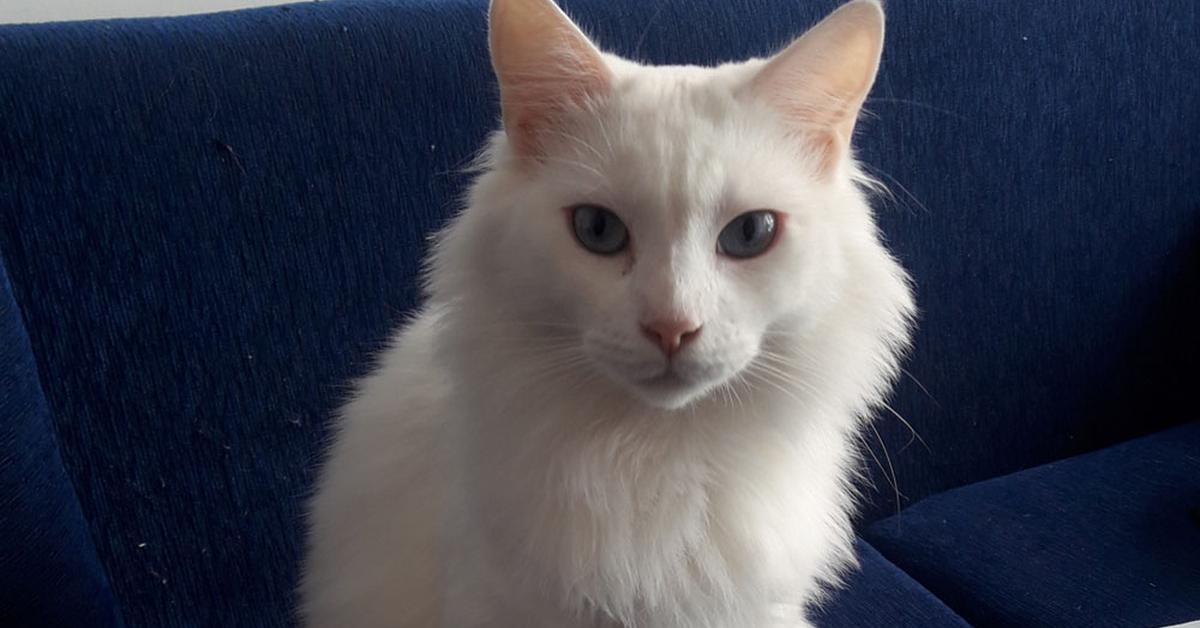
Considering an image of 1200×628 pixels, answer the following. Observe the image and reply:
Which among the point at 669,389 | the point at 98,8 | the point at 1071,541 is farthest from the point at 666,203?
the point at 98,8

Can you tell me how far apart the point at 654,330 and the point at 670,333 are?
0.05 feet

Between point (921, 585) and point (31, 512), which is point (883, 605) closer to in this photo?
point (921, 585)

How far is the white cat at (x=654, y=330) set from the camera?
0.85 meters

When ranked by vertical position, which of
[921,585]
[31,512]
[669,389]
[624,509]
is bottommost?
[921,585]

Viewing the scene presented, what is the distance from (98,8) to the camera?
5.21ft

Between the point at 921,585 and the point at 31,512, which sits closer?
the point at 31,512

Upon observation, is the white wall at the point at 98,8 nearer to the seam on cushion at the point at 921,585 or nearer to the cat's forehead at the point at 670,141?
the cat's forehead at the point at 670,141

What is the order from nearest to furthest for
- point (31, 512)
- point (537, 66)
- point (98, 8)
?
point (537, 66) < point (31, 512) < point (98, 8)

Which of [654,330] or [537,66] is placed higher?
[537,66]

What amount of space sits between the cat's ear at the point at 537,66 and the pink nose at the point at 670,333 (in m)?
0.26

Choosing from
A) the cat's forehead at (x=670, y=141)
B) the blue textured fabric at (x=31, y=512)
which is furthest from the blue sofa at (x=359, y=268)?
the cat's forehead at (x=670, y=141)

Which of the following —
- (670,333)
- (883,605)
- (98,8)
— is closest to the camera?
(670,333)

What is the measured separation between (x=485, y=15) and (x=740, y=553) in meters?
0.97

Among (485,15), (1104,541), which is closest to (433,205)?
(485,15)
